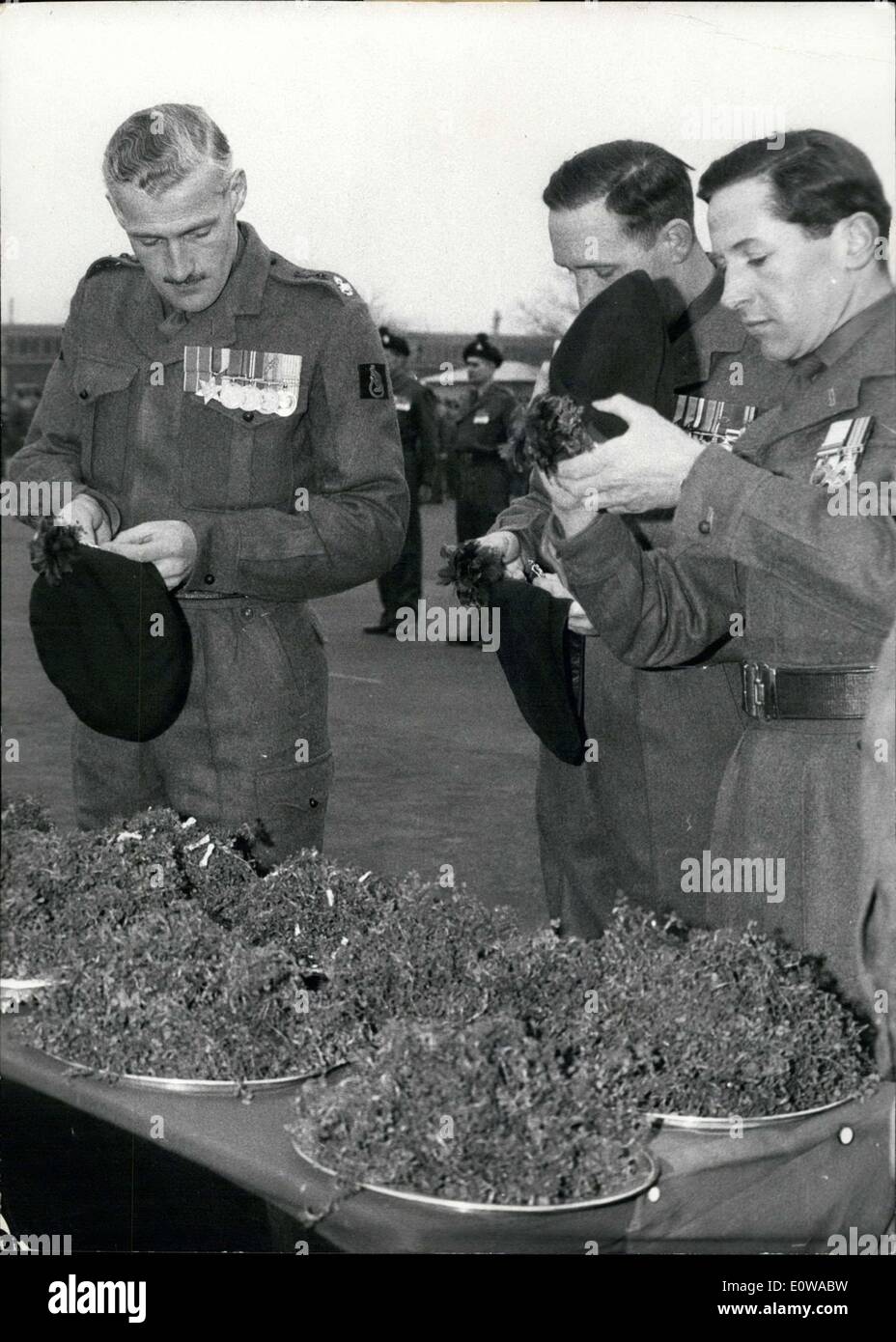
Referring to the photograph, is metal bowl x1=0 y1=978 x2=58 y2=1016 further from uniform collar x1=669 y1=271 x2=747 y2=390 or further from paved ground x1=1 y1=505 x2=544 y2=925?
uniform collar x1=669 y1=271 x2=747 y2=390

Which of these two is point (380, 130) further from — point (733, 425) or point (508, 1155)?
point (508, 1155)

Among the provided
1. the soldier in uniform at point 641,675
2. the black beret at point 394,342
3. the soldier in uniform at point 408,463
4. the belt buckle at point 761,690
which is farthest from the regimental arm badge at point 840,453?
→ the black beret at point 394,342

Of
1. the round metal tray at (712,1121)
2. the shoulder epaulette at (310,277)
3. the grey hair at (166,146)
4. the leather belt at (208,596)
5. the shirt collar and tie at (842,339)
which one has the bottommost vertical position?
the round metal tray at (712,1121)

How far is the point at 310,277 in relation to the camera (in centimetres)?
263

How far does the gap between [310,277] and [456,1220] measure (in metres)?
1.53

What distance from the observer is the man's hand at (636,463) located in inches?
81.3

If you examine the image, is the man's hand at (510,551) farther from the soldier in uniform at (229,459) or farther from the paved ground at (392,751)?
the soldier in uniform at (229,459)

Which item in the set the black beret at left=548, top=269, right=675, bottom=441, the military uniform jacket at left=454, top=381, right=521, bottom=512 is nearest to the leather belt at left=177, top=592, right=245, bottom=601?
the military uniform jacket at left=454, top=381, right=521, bottom=512

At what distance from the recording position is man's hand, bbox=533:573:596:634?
2.44m

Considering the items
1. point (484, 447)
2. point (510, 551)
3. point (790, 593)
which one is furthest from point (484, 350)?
point (790, 593)

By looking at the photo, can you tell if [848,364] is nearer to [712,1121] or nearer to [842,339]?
[842,339]

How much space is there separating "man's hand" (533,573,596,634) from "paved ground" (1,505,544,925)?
6.5 inches
